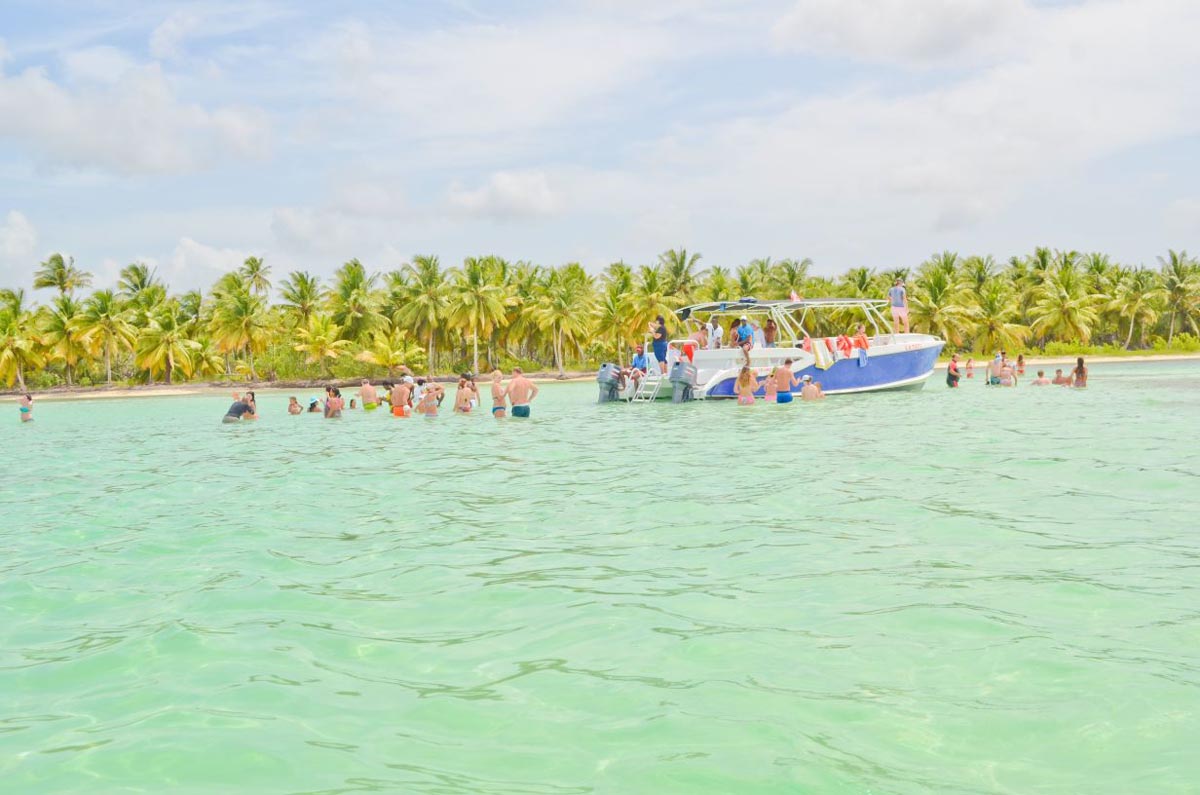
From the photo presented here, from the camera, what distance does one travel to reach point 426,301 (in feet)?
206

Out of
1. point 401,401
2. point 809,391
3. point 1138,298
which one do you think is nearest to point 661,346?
point 809,391

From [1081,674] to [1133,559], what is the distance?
2855mm

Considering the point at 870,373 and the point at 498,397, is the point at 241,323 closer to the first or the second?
the point at 498,397

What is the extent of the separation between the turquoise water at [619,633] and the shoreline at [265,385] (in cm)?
4737

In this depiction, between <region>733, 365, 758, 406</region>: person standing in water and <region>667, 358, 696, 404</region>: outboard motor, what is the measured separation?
1394 mm

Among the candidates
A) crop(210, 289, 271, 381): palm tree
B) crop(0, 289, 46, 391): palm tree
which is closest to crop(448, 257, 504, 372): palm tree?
crop(210, 289, 271, 381): palm tree

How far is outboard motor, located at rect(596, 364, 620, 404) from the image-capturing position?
29891 mm

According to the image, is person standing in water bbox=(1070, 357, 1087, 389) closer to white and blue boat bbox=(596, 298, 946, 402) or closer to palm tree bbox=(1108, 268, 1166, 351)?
white and blue boat bbox=(596, 298, 946, 402)

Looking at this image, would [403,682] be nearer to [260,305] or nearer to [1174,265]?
[260,305]

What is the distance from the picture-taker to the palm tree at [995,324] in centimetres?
6341

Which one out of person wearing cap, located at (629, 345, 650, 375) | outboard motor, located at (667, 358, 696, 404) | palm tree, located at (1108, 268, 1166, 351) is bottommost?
outboard motor, located at (667, 358, 696, 404)

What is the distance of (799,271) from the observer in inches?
2805

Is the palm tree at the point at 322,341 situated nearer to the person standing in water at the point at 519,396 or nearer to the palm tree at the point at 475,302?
the palm tree at the point at 475,302

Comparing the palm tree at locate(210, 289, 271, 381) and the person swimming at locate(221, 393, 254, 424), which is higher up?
the palm tree at locate(210, 289, 271, 381)
